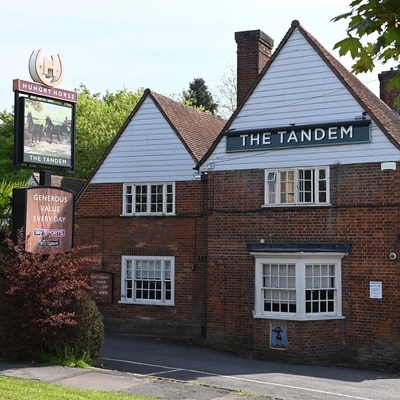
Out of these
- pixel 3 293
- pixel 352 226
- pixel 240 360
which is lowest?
pixel 240 360

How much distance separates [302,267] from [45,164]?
25.2 ft

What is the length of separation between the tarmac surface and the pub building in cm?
154

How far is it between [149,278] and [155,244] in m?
1.18

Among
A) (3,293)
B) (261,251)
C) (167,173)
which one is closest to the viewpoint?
(3,293)

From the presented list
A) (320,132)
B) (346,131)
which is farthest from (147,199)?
(346,131)

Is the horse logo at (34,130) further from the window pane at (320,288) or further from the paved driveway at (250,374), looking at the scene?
the window pane at (320,288)

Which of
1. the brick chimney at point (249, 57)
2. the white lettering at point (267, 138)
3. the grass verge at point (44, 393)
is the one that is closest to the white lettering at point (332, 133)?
the white lettering at point (267, 138)

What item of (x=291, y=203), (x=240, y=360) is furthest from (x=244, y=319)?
(x=291, y=203)

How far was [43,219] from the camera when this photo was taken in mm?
15250

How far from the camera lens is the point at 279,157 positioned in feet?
65.4

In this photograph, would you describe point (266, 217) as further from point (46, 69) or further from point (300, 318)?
point (46, 69)

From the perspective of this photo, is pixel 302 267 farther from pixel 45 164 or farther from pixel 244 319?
pixel 45 164

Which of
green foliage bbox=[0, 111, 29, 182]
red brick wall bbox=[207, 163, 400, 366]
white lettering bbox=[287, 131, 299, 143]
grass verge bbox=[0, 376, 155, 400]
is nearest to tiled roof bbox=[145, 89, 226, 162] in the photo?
red brick wall bbox=[207, 163, 400, 366]

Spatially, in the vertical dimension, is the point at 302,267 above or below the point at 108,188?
below
